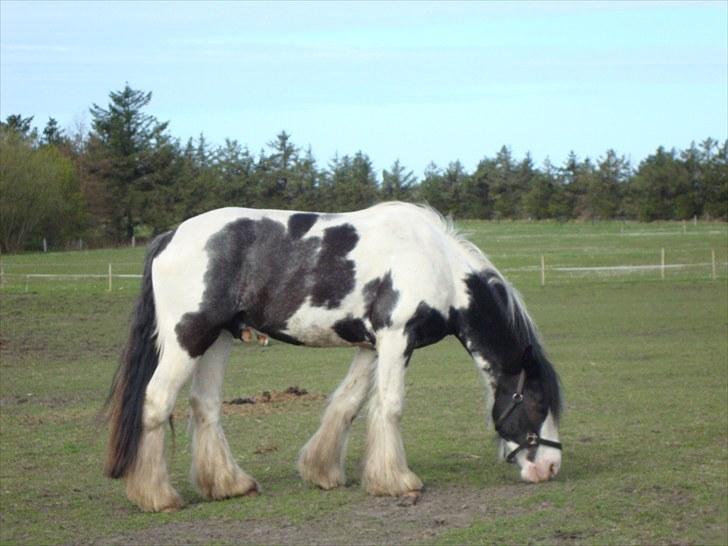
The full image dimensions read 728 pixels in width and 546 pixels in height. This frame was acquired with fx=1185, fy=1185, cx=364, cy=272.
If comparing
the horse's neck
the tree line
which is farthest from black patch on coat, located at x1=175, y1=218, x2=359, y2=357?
the tree line

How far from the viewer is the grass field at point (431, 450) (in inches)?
297

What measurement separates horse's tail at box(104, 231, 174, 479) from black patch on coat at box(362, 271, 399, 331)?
1.47 m

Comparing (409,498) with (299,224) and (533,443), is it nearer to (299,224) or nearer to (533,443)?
(533,443)

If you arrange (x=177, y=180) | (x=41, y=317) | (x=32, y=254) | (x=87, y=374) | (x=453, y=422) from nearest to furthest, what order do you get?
(x=453, y=422), (x=87, y=374), (x=41, y=317), (x=32, y=254), (x=177, y=180)

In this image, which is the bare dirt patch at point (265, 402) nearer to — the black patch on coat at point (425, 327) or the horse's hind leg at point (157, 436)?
the horse's hind leg at point (157, 436)

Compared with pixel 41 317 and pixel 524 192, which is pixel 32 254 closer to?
pixel 41 317

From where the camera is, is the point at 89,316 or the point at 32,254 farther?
A: the point at 32,254

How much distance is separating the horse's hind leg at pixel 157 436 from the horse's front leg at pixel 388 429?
52.8 inches

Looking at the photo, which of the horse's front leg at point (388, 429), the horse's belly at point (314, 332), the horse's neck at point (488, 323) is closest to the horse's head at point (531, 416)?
the horse's neck at point (488, 323)

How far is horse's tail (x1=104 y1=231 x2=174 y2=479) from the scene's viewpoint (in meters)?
8.18

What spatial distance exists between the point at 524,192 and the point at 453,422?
83413mm

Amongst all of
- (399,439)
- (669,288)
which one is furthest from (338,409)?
(669,288)

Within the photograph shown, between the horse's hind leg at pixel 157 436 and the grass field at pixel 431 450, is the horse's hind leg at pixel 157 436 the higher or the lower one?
the higher one

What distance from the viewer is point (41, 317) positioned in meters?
27.7
